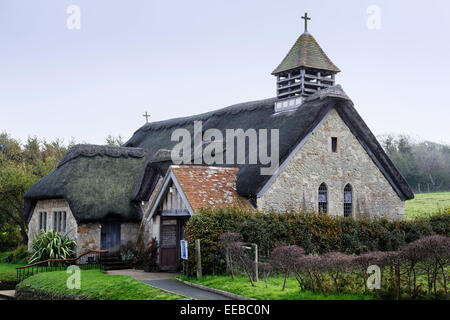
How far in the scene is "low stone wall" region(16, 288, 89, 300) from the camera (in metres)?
17.0

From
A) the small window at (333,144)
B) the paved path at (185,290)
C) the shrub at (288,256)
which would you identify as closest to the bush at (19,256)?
the paved path at (185,290)

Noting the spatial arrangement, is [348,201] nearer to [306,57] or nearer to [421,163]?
[306,57]

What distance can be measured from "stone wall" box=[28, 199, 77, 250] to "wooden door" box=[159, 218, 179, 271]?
17.0 feet

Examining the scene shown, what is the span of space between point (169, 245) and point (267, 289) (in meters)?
8.61

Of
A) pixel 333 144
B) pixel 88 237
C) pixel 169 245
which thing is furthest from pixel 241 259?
pixel 88 237

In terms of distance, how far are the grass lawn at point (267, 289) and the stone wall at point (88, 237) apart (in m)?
9.37

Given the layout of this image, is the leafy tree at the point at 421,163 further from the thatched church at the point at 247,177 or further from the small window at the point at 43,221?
the small window at the point at 43,221

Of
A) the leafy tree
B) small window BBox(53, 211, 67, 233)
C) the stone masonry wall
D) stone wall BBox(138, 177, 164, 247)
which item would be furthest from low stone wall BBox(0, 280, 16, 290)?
the leafy tree

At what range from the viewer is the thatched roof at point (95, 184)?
2652 centimetres

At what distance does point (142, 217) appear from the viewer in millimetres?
27453

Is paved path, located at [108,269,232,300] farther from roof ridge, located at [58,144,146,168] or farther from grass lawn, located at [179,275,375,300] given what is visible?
roof ridge, located at [58,144,146,168]

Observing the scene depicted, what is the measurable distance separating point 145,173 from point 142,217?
2200 mm
